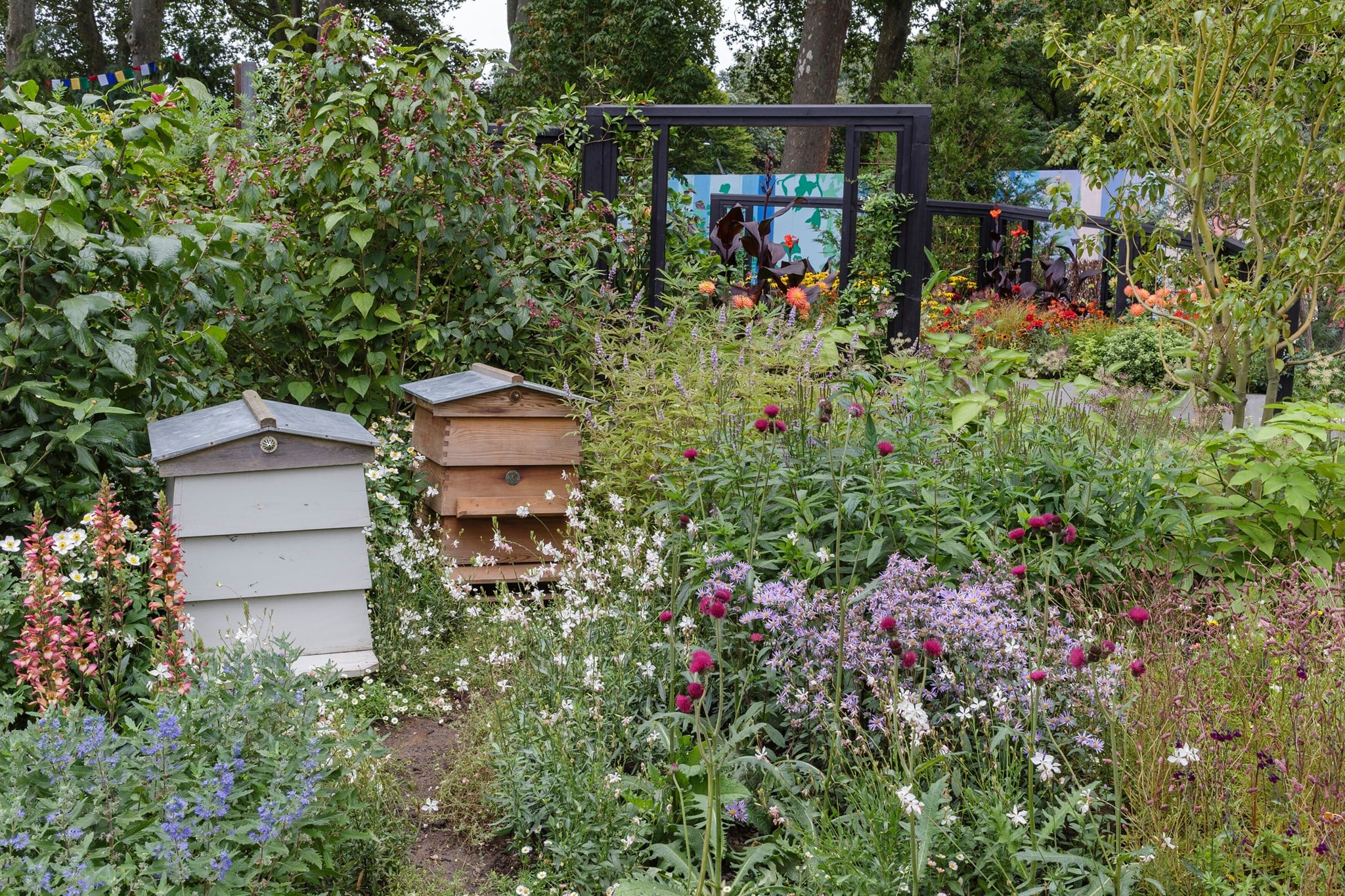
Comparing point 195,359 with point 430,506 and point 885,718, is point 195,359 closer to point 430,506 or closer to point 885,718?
point 430,506

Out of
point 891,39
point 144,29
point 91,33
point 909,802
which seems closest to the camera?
point 909,802

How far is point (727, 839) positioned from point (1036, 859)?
82 cm

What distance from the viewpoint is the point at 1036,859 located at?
6.35 ft

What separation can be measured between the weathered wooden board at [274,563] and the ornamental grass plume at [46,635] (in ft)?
1.84

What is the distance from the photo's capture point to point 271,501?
11.2 feet

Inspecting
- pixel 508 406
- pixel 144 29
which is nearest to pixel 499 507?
pixel 508 406

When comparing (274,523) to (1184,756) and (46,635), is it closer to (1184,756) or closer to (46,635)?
(46,635)

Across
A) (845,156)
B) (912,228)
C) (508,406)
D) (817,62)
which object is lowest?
(508,406)

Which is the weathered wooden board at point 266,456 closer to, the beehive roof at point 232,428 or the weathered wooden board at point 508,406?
the beehive roof at point 232,428

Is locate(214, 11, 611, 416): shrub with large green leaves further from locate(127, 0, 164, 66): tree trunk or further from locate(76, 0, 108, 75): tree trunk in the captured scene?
locate(76, 0, 108, 75): tree trunk

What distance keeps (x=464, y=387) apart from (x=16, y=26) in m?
18.0

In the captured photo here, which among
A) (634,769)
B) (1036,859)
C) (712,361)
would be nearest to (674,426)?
(712,361)

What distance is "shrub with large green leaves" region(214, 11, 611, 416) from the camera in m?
4.66

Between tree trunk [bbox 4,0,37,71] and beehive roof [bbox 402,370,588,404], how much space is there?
17.5 metres
